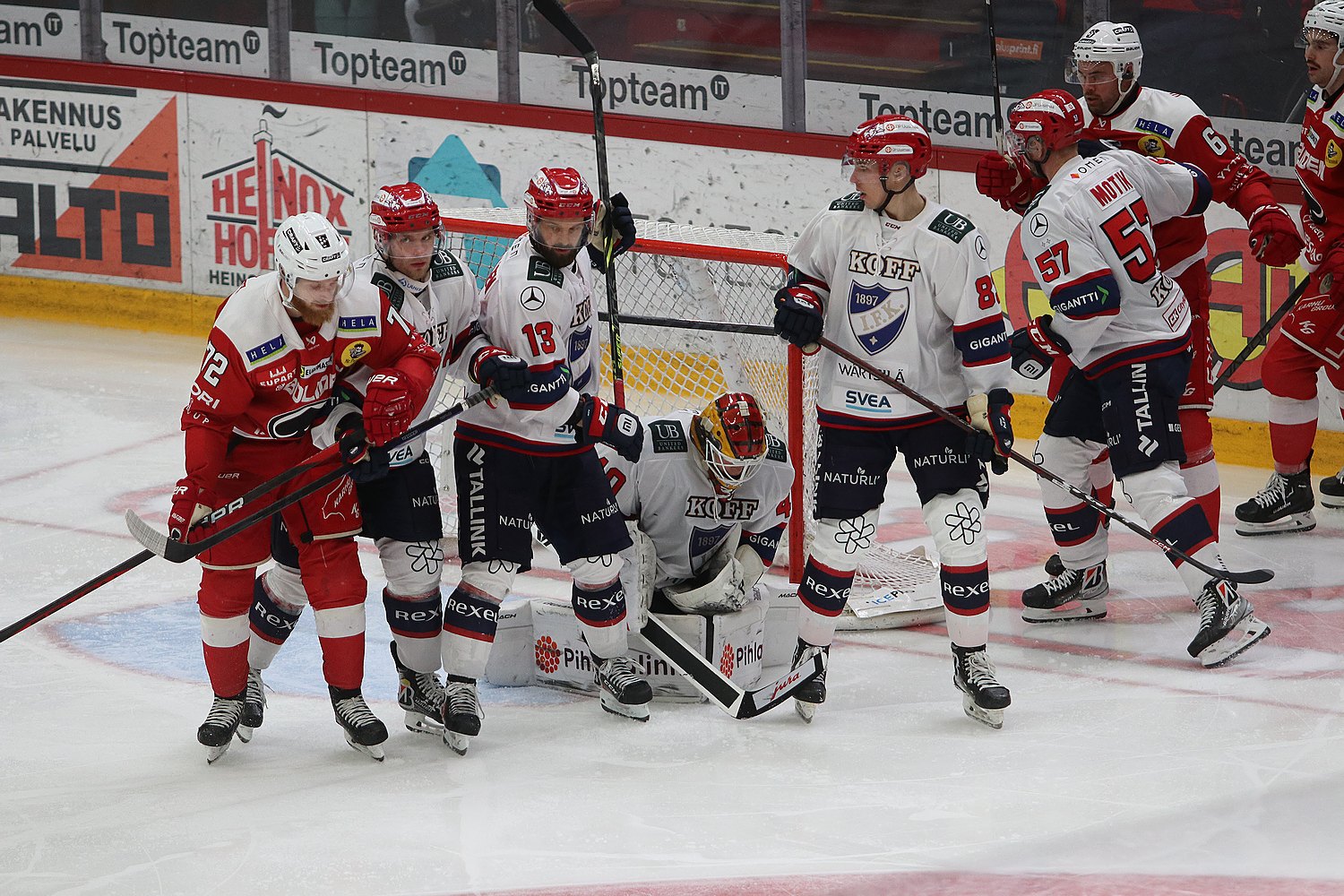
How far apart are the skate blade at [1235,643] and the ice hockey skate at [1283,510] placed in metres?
1.07

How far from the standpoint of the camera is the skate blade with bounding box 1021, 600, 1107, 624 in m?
4.56

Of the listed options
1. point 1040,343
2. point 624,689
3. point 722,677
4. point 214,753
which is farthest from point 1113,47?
point 214,753

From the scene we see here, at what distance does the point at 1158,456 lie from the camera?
4121 millimetres

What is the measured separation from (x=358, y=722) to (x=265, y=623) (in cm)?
34

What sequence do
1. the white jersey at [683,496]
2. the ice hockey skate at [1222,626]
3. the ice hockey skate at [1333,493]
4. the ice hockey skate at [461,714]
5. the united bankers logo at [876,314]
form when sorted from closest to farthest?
the ice hockey skate at [461,714], the united bankers logo at [876,314], the white jersey at [683,496], the ice hockey skate at [1222,626], the ice hockey skate at [1333,493]

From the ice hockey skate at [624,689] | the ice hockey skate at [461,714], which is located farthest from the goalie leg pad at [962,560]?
the ice hockey skate at [461,714]

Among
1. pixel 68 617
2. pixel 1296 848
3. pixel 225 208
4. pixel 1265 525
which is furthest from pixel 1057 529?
pixel 225 208

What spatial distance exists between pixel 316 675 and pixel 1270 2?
3908 mm

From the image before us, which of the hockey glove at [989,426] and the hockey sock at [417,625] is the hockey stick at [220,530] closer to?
the hockey sock at [417,625]

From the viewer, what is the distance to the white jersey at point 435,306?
3.60 meters

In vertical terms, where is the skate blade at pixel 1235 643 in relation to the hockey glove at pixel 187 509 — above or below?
below

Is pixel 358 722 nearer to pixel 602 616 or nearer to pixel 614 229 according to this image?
pixel 602 616

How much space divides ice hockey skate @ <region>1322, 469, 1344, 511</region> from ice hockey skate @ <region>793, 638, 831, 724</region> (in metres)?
2.35

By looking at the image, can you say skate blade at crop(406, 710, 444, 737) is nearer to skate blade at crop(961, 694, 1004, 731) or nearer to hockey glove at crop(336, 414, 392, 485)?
hockey glove at crop(336, 414, 392, 485)
